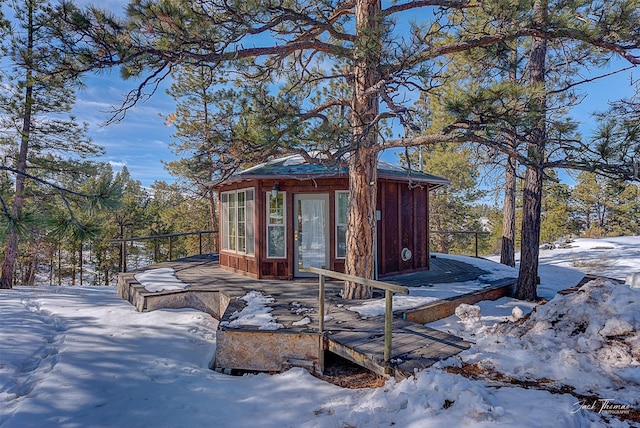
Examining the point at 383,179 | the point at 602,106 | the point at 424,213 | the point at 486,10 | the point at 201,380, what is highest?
the point at 486,10

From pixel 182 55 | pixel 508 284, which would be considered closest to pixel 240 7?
pixel 182 55

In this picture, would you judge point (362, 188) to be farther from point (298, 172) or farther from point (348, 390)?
point (348, 390)

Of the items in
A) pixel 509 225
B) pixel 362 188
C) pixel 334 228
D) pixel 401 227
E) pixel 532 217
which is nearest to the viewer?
pixel 362 188

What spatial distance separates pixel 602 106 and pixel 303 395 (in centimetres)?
531

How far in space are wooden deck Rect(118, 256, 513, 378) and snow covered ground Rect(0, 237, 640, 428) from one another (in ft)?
0.81

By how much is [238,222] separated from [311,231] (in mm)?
1906

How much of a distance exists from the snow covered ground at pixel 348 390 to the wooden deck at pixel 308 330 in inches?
9.7

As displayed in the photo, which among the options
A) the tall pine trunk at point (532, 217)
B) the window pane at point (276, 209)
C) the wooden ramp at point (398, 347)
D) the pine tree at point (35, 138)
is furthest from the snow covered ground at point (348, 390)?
the pine tree at point (35, 138)

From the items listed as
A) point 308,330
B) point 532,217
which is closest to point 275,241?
point 308,330

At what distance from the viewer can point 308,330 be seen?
12.5 ft

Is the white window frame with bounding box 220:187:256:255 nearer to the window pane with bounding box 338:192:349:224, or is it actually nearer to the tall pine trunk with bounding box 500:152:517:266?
the window pane with bounding box 338:192:349:224

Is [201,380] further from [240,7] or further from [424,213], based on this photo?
[424,213]

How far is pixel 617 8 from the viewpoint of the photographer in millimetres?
3510

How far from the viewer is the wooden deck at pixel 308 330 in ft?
11.0
